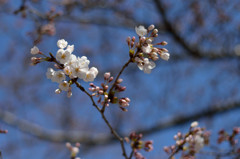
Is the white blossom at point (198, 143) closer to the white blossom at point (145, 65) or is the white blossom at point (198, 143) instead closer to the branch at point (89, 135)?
the white blossom at point (145, 65)

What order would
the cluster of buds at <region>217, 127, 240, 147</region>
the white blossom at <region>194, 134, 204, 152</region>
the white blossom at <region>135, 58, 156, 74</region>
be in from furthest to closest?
the cluster of buds at <region>217, 127, 240, 147</region> < the white blossom at <region>194, 134, 204, 152</region> < the white blossom at <region>135, 58, 156, 74</region>

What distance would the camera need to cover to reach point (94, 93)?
67.9 inches

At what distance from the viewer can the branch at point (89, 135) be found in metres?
6.63

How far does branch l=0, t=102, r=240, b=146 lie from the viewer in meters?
6.63

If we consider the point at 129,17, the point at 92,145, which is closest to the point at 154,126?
the point at 92,145

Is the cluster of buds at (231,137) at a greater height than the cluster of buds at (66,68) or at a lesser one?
greater

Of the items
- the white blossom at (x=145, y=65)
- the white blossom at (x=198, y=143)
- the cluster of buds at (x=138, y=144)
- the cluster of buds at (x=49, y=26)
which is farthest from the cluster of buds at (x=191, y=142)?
the cluster of buds at (x=49, y=26)

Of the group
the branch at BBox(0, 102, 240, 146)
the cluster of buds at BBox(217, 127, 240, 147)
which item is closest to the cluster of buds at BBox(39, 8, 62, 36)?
the cluster of buds at BBox(217, 127, 240, 147)

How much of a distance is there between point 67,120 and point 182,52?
5188mm

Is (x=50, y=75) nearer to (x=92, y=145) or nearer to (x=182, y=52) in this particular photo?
(x=92, y=145)

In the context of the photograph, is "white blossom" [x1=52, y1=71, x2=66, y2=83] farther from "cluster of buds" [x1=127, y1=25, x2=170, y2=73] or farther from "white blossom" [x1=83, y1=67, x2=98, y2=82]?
"cluster of buds" [x1=127, y1=25, x2=170, y2=73]

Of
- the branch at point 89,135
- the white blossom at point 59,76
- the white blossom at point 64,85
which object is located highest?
the branch at point 89,135

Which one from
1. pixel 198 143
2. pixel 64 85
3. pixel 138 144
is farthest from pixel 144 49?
pixel 198 143

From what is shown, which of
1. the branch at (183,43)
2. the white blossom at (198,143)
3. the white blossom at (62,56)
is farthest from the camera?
the branch at (183,43)
